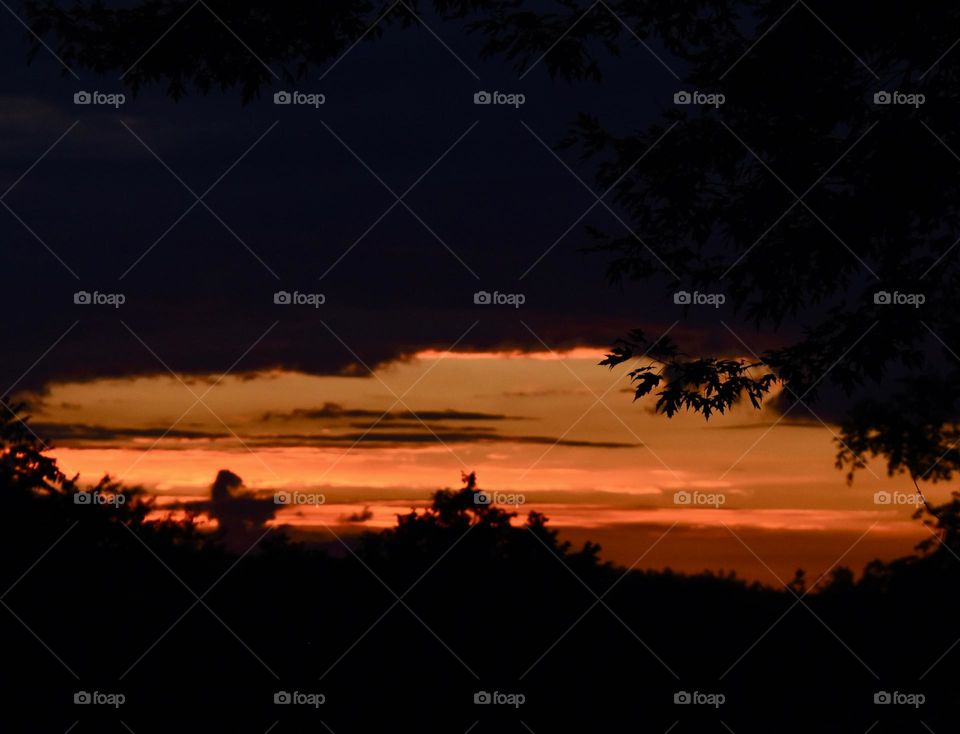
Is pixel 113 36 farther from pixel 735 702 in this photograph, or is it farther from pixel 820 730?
pixel 820 730

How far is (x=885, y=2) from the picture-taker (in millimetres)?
9930

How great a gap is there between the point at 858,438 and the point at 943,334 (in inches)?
90.4

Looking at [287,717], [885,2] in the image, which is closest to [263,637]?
[287,717]
